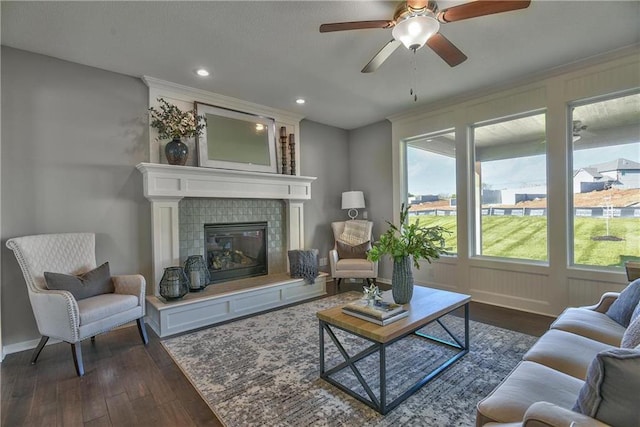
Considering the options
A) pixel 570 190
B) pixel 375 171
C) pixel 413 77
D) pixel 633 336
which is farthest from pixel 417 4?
pixel 375 171

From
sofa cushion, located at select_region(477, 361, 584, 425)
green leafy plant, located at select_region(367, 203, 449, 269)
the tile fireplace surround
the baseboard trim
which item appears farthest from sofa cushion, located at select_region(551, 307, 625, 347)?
the baseboard trim

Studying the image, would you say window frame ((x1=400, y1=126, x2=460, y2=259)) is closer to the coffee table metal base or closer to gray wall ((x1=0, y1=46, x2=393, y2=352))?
the coffee table metal base

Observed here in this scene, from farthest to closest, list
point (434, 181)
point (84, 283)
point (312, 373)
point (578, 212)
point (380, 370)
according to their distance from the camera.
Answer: point (434, 181) → point (578, 212) → point (84, 283) → point (312, 373) → point (380, 370)

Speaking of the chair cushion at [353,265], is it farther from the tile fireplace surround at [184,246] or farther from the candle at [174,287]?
the candle at [174,287]

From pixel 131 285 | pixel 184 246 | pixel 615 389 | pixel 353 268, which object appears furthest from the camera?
pixel 353 268

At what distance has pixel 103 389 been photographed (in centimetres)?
202

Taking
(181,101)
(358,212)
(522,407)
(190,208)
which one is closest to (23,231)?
(190,208)

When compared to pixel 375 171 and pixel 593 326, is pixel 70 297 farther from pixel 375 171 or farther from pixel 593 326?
pixel 375 171

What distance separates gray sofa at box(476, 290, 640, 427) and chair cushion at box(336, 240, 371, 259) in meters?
2.60

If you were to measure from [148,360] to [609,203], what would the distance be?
4600mm

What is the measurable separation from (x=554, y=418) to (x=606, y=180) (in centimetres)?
327

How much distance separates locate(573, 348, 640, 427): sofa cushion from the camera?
776 mm

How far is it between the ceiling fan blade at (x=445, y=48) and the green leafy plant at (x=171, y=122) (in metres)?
2.62

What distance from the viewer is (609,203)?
301cm
